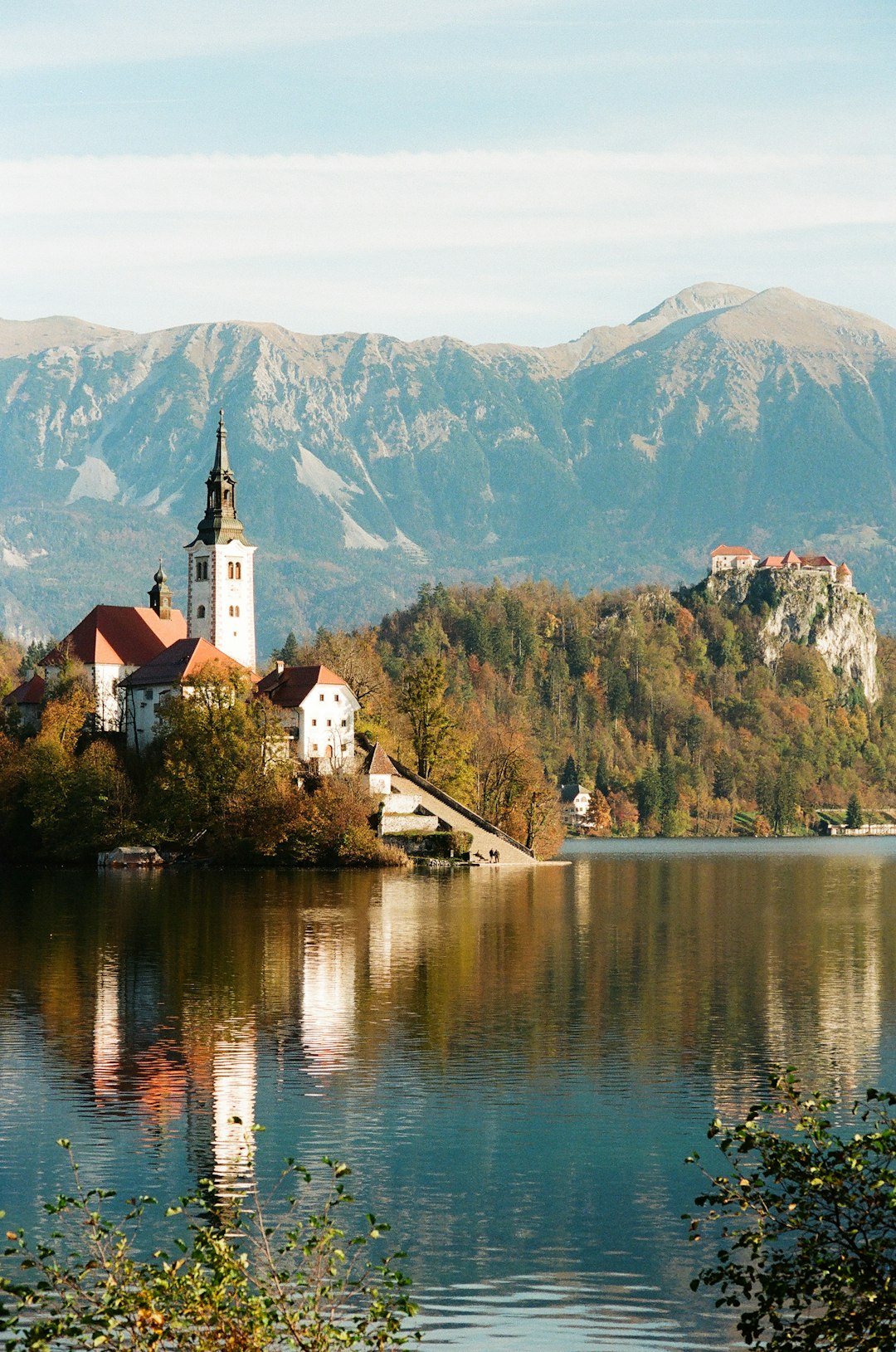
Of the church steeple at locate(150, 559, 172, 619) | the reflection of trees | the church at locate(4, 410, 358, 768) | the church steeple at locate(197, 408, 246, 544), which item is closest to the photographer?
the reflection of trees

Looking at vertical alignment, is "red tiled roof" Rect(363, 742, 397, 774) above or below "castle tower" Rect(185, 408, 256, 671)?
below

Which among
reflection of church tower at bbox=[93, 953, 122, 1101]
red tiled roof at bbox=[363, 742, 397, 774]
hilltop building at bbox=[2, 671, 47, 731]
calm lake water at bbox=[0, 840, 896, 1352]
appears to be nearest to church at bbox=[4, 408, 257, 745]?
hilltop building at bbox=[2, 671, 47, 731]

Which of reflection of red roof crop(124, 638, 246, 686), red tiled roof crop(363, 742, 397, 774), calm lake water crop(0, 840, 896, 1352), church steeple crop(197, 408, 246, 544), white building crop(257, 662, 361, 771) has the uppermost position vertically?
church steeple crop(197, 408, 246, 544)

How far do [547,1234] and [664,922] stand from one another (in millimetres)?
50748

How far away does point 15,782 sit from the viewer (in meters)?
111

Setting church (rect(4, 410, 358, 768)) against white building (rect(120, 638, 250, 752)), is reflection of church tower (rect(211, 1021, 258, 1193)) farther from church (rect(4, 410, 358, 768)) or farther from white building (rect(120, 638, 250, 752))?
white building (rect(120, 638, 250, 752))

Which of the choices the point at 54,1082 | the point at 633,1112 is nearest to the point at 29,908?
the point at 54,1082

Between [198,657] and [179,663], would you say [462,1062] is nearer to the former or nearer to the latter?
[198,657]

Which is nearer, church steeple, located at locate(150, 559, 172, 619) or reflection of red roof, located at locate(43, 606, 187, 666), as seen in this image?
reflection of red roof, located at locate(43, 606, 187, 666)

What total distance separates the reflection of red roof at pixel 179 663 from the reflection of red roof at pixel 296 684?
286 centimetres

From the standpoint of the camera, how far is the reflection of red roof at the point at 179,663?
118000 mm

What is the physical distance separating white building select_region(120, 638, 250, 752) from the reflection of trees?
27766 millimetres

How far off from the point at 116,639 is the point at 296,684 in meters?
16.5

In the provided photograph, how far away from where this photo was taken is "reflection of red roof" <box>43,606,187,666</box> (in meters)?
125
